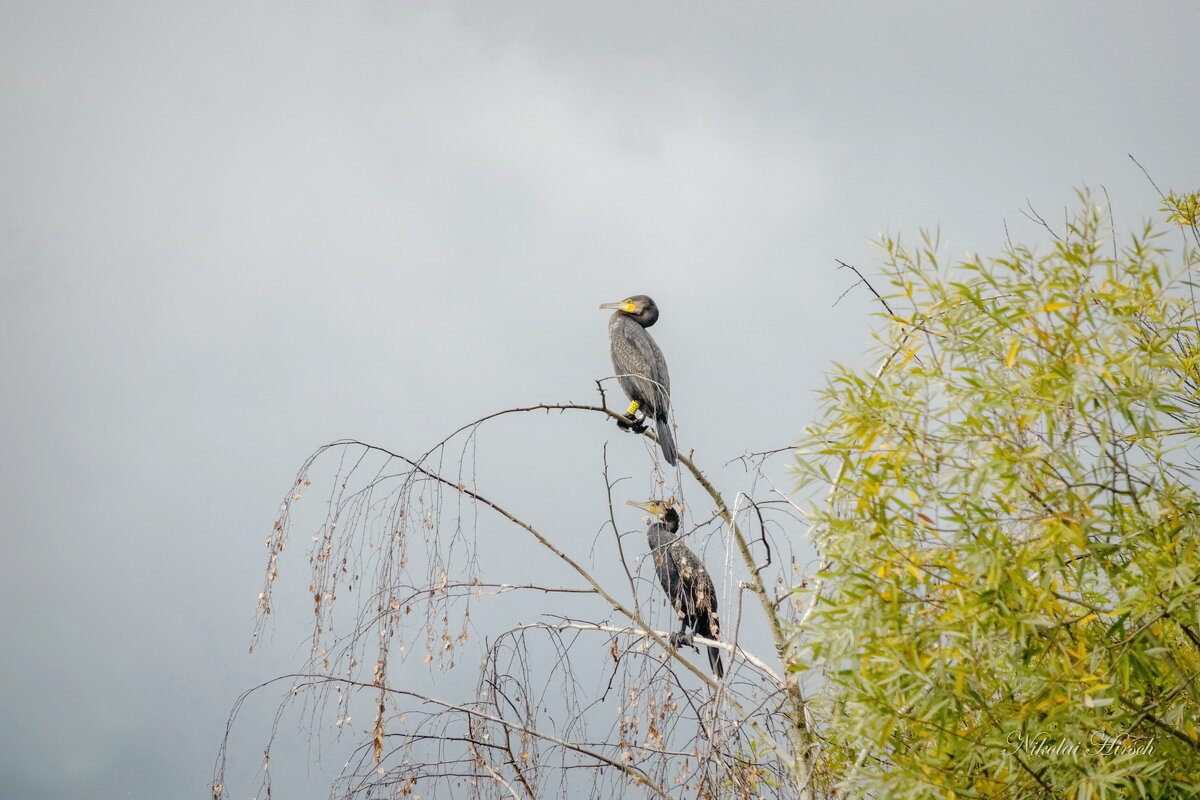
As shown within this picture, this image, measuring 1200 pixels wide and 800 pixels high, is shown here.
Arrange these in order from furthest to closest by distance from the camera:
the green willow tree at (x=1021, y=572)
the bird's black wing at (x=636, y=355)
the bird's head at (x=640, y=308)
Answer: the bird's head at (x=640, y=308) → the bird's black wing at (x=636, y=355) → the green willow tree at (x=1021, y=572)

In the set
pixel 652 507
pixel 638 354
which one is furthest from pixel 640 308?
pixel 652 507

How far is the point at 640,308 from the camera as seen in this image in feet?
15.6

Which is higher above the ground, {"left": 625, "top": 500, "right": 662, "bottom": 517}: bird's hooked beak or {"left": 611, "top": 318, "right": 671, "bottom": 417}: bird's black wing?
{"left": 611, "top": 318, "right": 671, "bottom": 417}: bird's black wing

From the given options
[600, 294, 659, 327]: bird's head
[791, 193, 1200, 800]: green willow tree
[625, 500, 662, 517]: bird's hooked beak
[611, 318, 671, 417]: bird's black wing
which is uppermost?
[600, 294, 659, 327]: bird's head

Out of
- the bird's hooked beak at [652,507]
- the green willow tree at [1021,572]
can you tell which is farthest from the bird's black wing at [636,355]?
the green willow tree at [1021,572]

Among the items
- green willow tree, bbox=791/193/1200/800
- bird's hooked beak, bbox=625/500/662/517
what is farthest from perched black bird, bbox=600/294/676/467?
green willow tree, bbox=791/193/1200/800

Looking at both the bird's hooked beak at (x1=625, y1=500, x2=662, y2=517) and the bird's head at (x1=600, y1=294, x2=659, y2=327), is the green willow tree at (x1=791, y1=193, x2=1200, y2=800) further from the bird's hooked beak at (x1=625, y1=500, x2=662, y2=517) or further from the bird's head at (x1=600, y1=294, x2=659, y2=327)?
the bird's head at (x1=600, y1=294, x2=659, y2=327)

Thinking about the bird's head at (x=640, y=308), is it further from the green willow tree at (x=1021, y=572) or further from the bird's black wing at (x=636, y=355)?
the green willow tree at (x=1021, y=572)

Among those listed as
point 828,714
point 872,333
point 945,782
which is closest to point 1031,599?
point 945,782

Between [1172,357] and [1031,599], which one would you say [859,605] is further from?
[1172,357]

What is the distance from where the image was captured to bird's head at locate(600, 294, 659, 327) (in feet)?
15.6

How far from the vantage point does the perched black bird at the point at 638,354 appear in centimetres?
405

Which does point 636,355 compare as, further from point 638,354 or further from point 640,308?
point 640,308

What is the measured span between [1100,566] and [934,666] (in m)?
0.38
